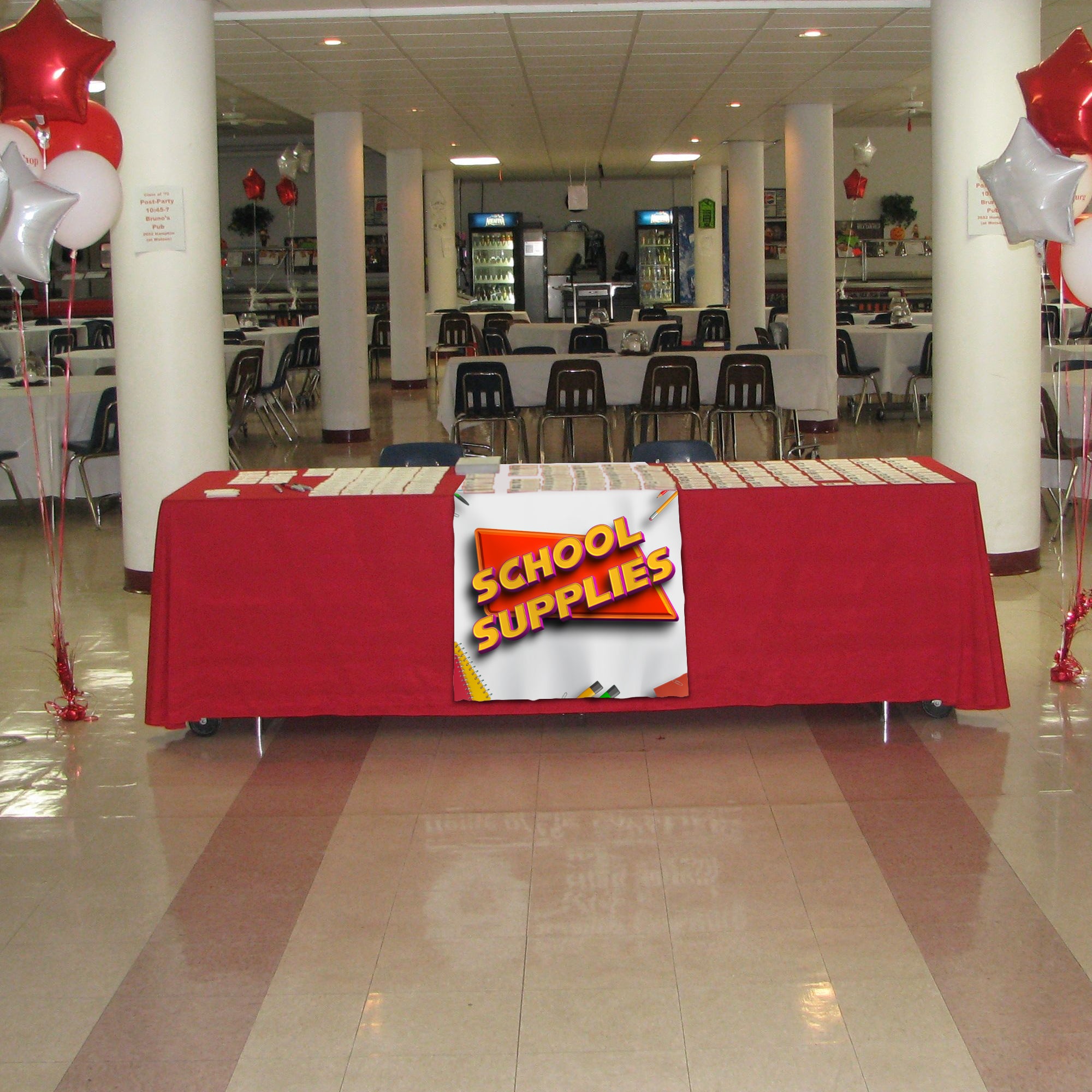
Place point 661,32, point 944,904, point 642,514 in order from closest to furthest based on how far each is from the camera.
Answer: point 944,904
point 642,514
point 661,32

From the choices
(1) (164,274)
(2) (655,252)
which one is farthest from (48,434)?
(2) (655,252)

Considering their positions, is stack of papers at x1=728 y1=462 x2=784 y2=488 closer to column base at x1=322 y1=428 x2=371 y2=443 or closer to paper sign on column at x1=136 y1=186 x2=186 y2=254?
paper sign on column at x1=136 y1=186 x2=186 y2=254

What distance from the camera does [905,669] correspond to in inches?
179

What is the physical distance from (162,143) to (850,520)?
153 inches

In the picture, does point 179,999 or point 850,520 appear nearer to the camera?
point 179,999

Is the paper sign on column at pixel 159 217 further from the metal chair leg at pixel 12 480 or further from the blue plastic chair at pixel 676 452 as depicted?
the blue plastic chair at pixel 676 452

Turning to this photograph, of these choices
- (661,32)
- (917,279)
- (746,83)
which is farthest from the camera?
(917,279)

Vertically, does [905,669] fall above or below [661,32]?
below

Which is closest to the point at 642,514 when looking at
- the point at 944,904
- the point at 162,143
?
the point at 944,904

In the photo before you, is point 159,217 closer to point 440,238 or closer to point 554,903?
point 554,903

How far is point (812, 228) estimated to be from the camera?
12375mm

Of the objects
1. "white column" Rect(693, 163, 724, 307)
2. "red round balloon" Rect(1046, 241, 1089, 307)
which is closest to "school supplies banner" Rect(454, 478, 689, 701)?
"red round balloon" Rect(1046, 241, 1089, 307)

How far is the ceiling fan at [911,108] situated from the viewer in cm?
1478

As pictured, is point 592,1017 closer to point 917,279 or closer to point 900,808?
point 900,808
